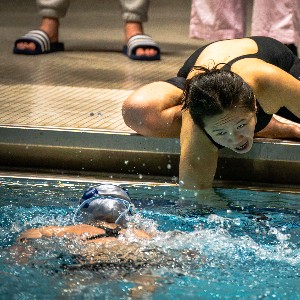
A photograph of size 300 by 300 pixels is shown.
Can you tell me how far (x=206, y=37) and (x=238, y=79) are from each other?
1795mm

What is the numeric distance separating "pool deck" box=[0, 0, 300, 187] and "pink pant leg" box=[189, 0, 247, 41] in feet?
1.20

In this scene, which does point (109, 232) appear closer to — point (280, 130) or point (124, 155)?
point (124, 155)

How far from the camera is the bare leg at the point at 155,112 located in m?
4.38

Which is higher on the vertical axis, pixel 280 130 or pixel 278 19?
pixel 278 19

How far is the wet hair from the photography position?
3.72 m

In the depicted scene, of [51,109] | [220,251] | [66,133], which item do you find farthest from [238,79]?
[51,109]

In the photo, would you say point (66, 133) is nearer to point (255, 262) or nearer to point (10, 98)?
point (10, 98)

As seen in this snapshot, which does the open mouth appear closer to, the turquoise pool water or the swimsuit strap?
the turquoise pool water

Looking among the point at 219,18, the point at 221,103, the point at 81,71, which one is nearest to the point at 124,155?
the point at 221,103

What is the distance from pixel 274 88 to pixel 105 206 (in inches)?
41.7

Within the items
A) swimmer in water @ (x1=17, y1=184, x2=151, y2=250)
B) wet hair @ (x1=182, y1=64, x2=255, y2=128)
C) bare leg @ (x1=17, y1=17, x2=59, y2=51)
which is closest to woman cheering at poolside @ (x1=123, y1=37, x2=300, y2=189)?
wet hair @ (x1=182, y1=64, x2=255, y2=128)

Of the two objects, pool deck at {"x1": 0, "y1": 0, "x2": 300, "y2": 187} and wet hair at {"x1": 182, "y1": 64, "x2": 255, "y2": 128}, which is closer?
wet hair at {"x1": 182, "y1": 64, "x2": 255, "y2": 128}

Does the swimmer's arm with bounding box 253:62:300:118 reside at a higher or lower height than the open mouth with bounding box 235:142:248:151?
Result: higher

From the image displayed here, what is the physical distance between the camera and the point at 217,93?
3.72 meters
